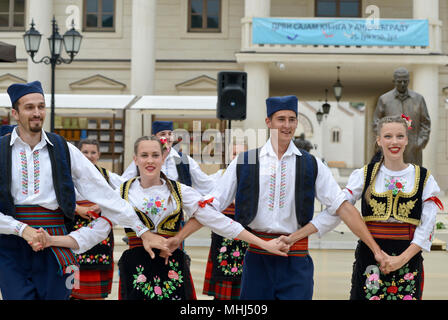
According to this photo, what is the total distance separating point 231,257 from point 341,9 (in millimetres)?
20836

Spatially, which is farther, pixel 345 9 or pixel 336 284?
pixel 345 9

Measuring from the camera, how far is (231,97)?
817 cm

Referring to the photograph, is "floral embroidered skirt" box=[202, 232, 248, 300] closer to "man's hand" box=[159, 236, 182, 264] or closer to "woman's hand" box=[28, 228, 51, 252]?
"man's hand" box=[159, 236, 182, 264]

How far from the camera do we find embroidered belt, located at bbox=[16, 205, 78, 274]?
3.77 meters

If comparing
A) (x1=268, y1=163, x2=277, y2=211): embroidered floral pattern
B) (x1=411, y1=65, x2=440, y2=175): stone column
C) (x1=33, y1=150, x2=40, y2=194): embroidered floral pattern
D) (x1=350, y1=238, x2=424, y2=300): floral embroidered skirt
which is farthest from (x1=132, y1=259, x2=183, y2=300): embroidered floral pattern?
(x1=411, y1=65, x2=440, y2=175): stone column

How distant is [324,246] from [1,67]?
18.6 m

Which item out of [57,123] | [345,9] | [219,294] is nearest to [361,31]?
[345,9]

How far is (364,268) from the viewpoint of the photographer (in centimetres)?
436

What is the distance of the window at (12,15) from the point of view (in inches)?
1011

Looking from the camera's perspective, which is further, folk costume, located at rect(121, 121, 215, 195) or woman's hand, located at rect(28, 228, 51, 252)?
folk costume, located at rect(121, 121, 215, 195)

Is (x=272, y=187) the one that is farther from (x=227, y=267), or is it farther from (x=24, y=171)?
(x=227, y=267)

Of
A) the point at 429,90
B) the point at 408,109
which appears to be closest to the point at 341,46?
the point at 429,90

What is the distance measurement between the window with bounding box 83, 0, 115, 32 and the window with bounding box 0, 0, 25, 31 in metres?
2.49
